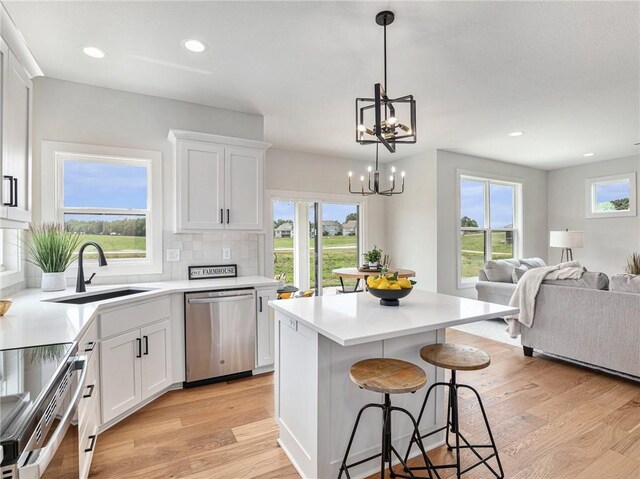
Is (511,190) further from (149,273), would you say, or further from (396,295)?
(149,273)

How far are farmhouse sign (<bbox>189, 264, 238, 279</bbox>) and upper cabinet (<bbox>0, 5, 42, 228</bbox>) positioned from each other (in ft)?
4.94

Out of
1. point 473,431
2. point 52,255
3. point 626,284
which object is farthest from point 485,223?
point 52,255

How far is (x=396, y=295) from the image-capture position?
206 cm

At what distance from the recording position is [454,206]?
553 cm

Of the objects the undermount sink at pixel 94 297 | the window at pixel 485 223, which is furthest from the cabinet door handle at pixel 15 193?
the window at pixel 485 223

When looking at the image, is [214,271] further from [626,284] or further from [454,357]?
[626,284]

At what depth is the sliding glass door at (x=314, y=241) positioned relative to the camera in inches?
212

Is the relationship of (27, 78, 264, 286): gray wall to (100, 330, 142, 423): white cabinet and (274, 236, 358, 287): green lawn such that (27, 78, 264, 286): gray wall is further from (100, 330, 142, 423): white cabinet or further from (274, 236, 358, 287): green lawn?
(274, 236, 358, 287): green lawn

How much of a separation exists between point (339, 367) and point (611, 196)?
6979 millimetres

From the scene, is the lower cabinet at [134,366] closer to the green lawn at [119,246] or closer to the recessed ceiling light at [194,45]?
the green lawn at [119,246]

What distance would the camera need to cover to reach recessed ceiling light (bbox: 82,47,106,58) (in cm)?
245

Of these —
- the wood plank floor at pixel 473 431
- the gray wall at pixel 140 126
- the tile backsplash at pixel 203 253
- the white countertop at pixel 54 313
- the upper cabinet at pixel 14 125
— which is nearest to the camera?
the white countertop at pixel 54 313

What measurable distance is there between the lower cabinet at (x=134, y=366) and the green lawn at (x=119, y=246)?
2.79 feet

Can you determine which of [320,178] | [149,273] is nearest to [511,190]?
[320,178]
